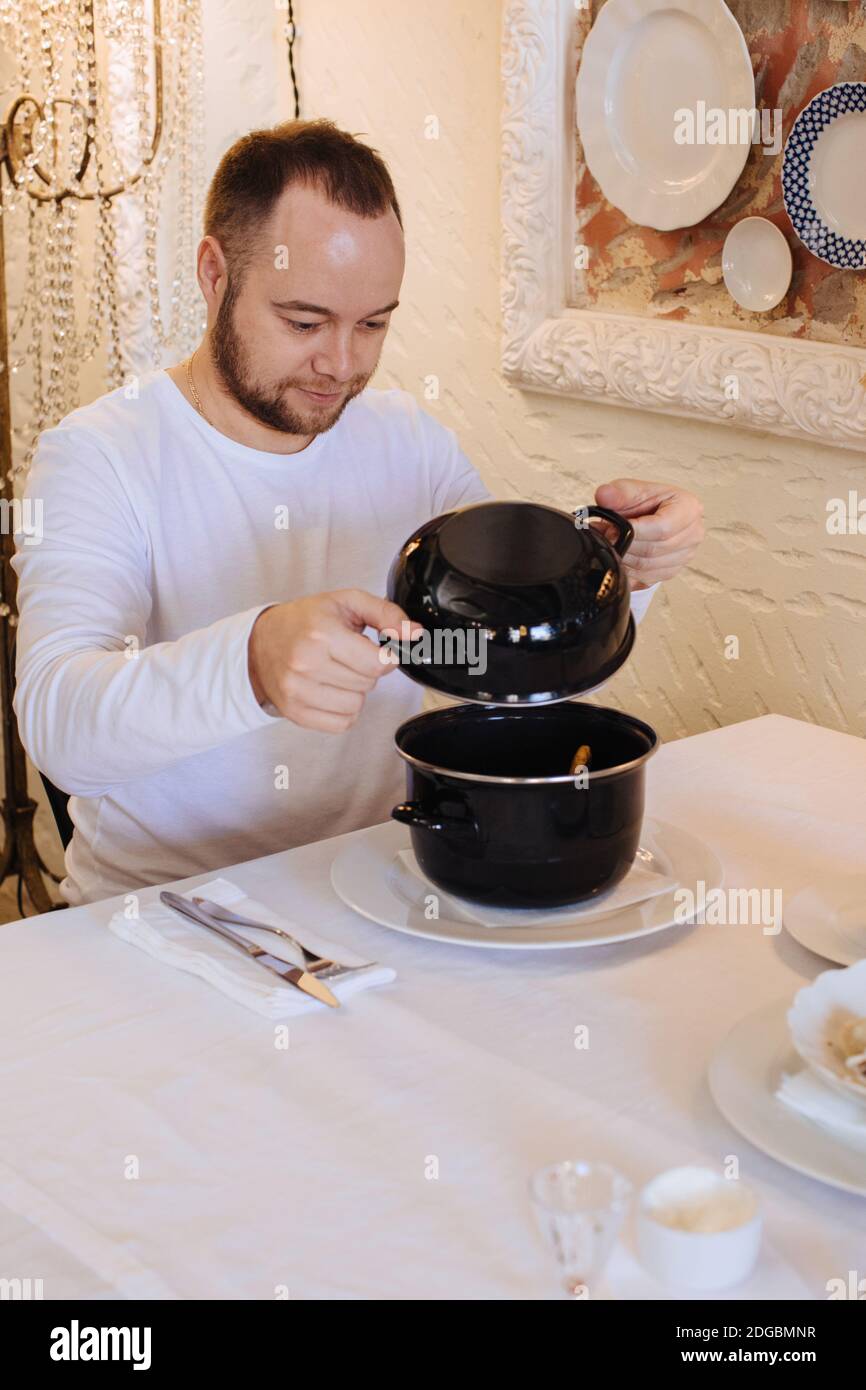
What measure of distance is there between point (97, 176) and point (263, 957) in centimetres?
223

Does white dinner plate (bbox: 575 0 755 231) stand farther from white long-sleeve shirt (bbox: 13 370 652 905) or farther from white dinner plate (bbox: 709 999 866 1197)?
white dinner plate (bbox: 709 999 866 1197)

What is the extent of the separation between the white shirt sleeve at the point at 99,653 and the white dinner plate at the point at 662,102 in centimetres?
101

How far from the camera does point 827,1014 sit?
36.7 inches

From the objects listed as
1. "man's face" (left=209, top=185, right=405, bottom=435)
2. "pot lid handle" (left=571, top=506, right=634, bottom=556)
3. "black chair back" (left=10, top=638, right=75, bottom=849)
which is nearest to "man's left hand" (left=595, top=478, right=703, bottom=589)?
"pot lid handle" (left=571, top=506, right=634, bottom=556)

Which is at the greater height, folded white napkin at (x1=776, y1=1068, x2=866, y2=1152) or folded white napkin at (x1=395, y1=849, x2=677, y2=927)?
folded white napkin at (x1=776, y1=1068, x2=866, y2=1152)

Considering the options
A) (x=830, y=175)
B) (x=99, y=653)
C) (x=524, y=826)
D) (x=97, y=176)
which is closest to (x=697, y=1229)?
(x=524, y=826)

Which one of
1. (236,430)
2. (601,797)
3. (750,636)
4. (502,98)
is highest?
(502,98)

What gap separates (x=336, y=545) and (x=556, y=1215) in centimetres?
111

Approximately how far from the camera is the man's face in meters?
1.55

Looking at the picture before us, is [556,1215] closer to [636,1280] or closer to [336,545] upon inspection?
[636,1280]

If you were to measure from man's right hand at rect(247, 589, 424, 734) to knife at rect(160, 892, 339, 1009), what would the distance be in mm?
173

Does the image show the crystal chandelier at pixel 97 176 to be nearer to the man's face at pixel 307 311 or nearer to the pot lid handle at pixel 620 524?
the man's face at pixel 307 311
